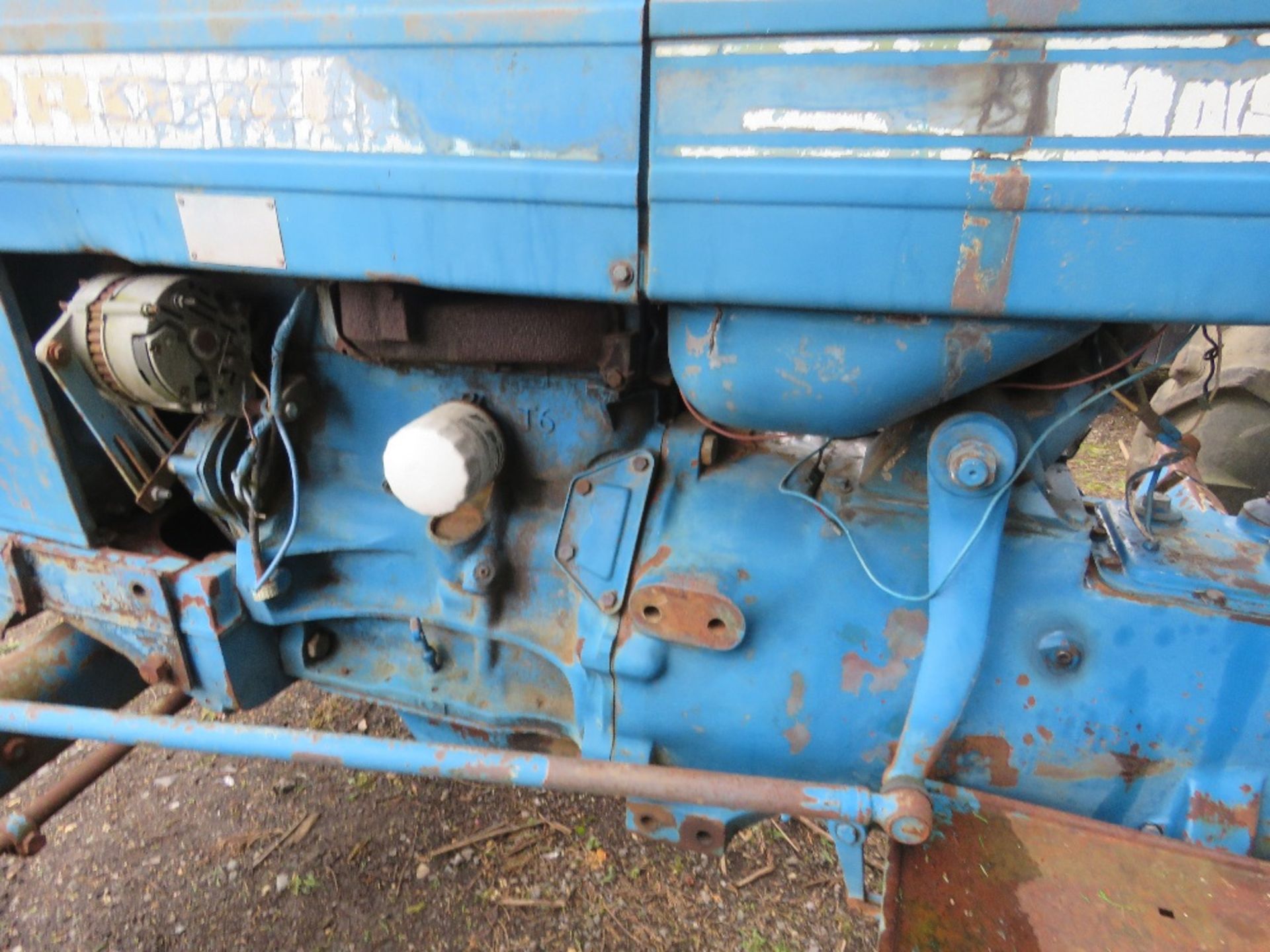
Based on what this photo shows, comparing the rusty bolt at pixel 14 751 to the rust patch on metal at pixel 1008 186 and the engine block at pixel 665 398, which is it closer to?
the engine block at pixel 665 398

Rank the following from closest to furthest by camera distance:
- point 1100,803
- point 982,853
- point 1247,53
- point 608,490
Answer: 1. point 1247,53
2. point 982,853
3. point 1100,803
4. point 608,490

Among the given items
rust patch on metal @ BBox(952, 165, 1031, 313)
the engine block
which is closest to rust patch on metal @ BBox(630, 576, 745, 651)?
the engine block

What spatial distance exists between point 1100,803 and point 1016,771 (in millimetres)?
133

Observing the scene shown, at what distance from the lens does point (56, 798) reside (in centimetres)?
148

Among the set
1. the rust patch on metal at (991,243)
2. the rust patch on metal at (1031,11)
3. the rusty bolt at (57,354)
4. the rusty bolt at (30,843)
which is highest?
the rust patch on metal at (1031,11)

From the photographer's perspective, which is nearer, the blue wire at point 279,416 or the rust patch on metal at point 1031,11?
the rust patch on metal at point 1031,11

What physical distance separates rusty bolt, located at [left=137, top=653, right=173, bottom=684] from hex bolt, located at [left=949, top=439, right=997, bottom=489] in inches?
55.2

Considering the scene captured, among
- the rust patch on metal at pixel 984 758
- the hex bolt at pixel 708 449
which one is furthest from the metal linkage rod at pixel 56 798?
the rust patch on metal at pixel 984 758

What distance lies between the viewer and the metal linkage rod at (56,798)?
4.41 ft

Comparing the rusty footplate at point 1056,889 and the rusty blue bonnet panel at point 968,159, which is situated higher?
the rusty blue bonnet panel at point 968,159

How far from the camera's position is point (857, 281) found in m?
0.93

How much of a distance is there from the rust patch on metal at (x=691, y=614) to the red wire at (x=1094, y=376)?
508 millimetres

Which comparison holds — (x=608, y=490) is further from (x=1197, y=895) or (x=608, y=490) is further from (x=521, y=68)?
(x=1197, y=895)

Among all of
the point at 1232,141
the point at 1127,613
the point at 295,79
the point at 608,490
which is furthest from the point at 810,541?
the point at 295,79
